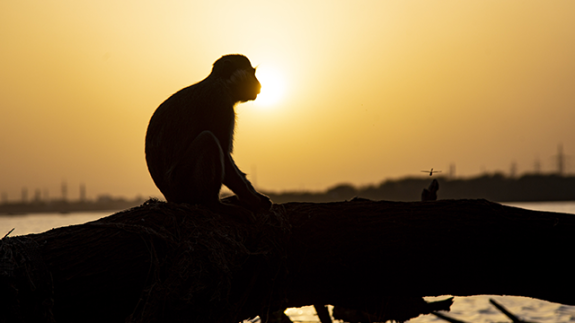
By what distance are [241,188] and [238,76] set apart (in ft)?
5.81

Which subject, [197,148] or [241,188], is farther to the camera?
[241,188]

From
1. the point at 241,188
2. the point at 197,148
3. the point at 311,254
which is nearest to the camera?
the point at 311,254

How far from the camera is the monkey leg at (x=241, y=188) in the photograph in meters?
6.40

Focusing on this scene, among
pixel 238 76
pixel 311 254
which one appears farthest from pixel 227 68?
pixel 311 254

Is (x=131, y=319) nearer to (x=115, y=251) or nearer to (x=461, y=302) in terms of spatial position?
(x=115, y=251)

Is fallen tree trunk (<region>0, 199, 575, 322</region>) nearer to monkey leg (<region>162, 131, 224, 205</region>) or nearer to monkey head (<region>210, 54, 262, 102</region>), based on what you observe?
monkey leg (<region>162, 131, 224, 205</region>)

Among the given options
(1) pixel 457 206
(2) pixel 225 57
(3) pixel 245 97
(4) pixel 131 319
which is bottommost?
(4) pixel 131 319

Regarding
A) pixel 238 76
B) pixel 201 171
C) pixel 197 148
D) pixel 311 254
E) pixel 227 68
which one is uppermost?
pixel 227 68

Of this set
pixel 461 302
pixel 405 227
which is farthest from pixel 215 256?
pixel 461 302

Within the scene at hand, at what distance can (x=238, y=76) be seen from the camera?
714 cm

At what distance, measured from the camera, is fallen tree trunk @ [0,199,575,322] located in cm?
505

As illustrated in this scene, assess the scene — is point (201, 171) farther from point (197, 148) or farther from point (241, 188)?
point (241, 188)

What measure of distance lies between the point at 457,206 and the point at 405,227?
2.74 ft

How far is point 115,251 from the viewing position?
5.01 m
